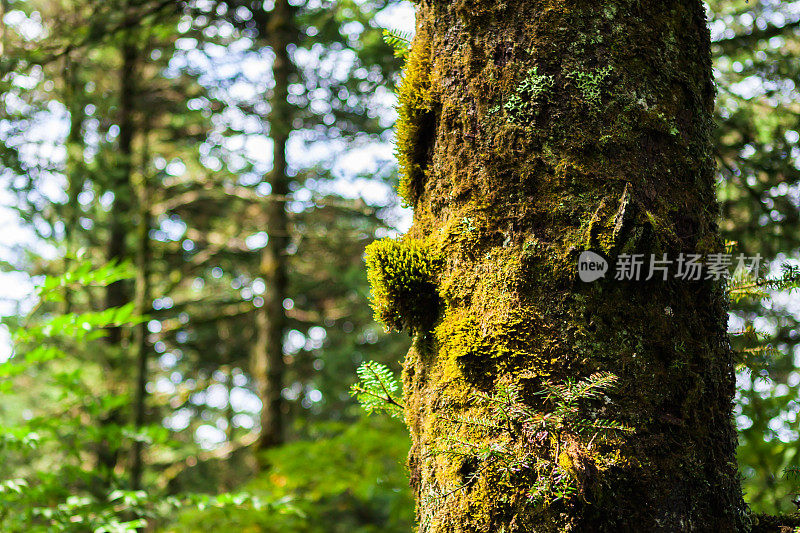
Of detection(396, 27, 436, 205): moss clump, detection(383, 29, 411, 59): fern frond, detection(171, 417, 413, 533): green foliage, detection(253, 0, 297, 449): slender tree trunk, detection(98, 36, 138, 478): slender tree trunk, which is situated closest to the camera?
detection(396, 27, 436, 205): moss clump

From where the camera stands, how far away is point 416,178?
64.4 inches

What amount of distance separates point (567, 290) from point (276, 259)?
635 centimetres

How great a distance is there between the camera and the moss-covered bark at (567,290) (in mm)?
1190

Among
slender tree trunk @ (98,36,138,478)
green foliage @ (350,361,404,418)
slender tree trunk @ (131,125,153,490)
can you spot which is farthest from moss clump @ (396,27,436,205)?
slender tree trunk @ (98,36,138,478)

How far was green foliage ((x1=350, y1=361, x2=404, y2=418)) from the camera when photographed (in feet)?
5.27

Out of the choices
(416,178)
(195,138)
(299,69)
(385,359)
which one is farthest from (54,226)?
(416,178)

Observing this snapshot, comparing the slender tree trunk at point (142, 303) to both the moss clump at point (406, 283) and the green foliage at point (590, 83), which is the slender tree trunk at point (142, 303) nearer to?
the moss clump at point (406, 283)

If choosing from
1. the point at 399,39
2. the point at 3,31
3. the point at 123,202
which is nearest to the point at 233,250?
the point at 123,202

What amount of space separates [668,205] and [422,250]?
2.08 ft

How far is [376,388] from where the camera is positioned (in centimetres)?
164

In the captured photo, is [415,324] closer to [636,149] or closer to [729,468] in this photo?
[636,149]

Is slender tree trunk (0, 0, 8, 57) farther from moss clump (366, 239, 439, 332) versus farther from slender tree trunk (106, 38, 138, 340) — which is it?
moss clump (366, 239, 439, 332)

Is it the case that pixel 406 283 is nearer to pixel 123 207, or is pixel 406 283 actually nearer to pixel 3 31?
pixel 3 31

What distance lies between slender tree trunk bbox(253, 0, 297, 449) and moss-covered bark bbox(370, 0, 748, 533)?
5.60 m
